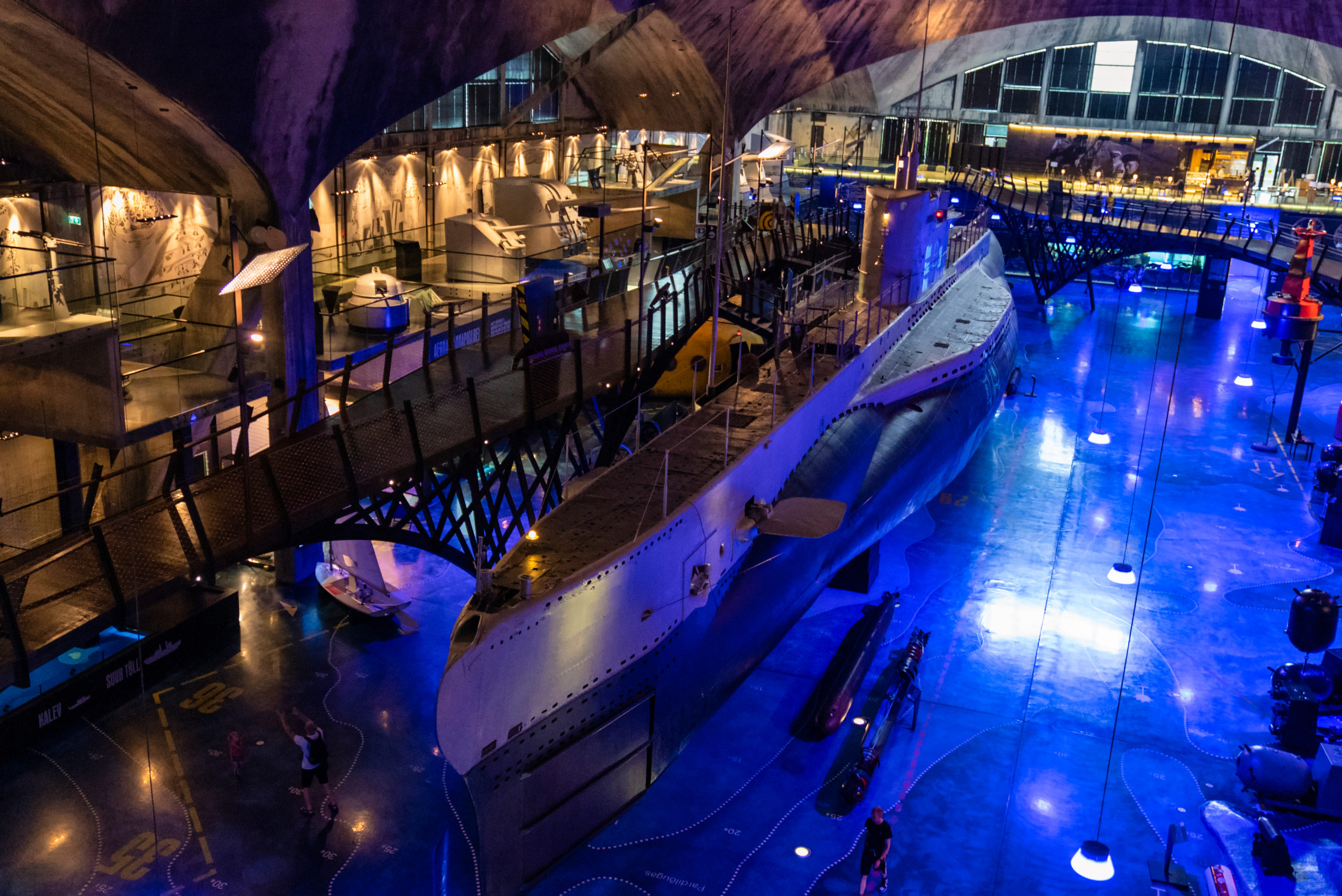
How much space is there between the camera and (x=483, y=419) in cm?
1284

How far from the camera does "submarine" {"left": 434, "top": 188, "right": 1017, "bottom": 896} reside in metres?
8.90

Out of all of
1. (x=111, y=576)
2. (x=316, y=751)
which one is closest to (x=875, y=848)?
(x=316, y=751)

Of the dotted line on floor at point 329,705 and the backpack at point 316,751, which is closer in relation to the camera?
the backpack at point 316,751

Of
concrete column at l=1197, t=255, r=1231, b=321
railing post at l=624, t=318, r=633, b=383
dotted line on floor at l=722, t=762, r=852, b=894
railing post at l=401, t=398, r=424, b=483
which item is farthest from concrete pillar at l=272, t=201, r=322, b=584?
concrete column at l=1197, t=255, r=1231, b=321

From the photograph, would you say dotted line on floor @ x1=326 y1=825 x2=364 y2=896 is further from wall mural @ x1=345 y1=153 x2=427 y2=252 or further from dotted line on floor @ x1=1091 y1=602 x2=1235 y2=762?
wall mural @ x1=345 y1=153 x2=427 y2=252

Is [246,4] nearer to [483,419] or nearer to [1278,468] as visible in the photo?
[483,419]

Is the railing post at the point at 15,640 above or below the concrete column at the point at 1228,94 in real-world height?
below

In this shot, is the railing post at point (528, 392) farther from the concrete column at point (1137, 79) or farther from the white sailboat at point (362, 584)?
the concrete column at point (1137, 79)

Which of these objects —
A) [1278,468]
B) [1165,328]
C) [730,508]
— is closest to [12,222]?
[730,508]

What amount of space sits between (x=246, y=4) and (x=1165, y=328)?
30.8 meters

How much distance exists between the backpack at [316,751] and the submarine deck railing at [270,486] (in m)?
2.74

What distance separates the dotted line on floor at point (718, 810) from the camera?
1123 cm

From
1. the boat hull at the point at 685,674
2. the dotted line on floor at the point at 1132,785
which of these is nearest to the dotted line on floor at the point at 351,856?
the boat hull at the point at 685,674

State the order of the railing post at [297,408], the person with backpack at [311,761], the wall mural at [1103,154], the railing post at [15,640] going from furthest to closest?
the wall mural at [1103,154], the person with backpack at [311,761], the railing post at [297,408], the railing post at [15,640]
